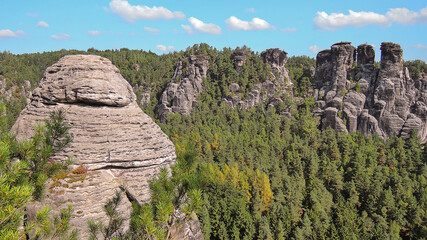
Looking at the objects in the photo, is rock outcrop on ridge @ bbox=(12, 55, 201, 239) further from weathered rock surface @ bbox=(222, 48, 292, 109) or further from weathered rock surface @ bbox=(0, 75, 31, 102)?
weathered rock surface @ bbox=(0, 75, 31, 102)

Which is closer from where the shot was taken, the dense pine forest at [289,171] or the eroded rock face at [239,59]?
the dense pine forest at [289,171]

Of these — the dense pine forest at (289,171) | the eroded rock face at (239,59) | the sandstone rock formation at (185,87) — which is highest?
the eroded rock face at (239,59)

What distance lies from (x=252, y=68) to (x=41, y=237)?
257ft

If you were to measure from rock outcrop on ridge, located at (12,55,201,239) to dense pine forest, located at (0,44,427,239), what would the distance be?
2872mm

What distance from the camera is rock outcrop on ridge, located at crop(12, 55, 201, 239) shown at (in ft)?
38.6

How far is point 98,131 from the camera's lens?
1259cm

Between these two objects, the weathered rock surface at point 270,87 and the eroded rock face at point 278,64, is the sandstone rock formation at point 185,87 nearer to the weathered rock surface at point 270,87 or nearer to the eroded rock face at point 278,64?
the weathered rock surface at point 270,87

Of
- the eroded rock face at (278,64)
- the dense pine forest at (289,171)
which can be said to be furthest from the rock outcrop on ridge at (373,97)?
the eroded rock face at (278,64)

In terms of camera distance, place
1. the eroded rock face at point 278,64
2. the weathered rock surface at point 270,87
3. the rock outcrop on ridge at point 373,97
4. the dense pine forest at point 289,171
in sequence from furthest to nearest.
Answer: the eroded rock face at point 278,64 → the weathered rock surface at point 270,87 → the rock outcrop on ridge at point 373,97 → the dense pine forest at point 289,171

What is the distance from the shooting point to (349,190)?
35.0m

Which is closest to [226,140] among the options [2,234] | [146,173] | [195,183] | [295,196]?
[295,196]

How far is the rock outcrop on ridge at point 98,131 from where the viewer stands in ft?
38.6

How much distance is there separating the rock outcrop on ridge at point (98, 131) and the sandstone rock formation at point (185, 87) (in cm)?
5955

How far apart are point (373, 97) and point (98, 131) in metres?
66.9
